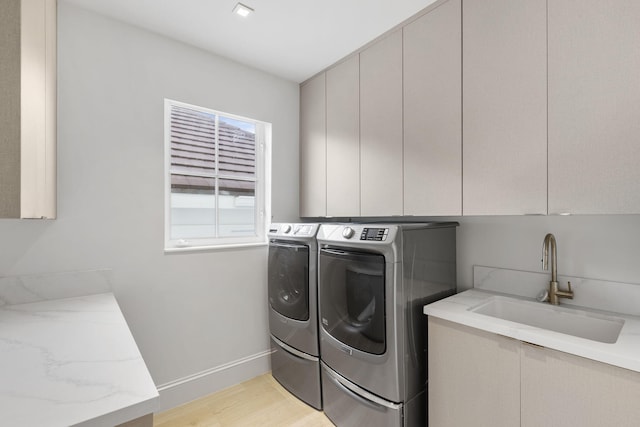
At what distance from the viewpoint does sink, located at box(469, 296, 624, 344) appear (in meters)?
1.30

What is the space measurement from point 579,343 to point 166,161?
2.39 metres

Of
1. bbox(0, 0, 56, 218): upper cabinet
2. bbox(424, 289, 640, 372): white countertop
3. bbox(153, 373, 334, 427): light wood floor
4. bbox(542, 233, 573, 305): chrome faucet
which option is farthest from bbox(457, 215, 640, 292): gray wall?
bbox(0, 0, 56, 218): upper cabinet

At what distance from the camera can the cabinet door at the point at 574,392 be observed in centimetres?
96

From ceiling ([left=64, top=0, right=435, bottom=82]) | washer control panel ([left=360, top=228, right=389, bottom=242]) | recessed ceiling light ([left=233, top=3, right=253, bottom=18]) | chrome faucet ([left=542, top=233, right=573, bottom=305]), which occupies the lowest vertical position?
chrome faucet ([left=542, top=233, right=573, bottom=305])

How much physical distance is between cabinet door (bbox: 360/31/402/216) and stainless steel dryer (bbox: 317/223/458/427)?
1.25 ft

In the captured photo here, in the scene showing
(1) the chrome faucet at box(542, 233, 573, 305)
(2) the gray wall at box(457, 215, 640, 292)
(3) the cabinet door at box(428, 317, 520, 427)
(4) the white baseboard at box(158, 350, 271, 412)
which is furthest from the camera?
(4) the white baseboard at box(158, 350, 271, 412)

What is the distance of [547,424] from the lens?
3.66ft

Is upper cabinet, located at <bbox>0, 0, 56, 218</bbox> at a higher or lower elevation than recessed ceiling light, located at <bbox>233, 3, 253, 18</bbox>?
lower

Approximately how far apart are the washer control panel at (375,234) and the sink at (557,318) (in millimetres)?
574

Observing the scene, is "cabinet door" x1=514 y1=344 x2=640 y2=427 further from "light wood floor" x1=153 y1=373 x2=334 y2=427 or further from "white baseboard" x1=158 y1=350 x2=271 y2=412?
"white baseboard" x1=158 y1=350 x2=271 y2=412

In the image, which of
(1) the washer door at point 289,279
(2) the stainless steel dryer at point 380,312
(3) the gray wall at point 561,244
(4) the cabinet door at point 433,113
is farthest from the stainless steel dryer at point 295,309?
(3) the gray wall at point 561,244

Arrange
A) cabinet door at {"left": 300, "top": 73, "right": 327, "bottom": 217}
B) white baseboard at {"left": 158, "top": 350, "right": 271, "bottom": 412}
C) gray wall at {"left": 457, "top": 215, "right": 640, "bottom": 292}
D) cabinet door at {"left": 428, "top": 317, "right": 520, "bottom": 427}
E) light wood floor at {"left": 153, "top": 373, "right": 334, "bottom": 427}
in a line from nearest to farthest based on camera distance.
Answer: cabinet door at {"left": 428, "top": 317, "right": 520, "bottom": 427} → gray wall at {"left": 457, "top": 215, "right": 640, "bottom": 292} → light wood floor at {"left": 153, "top": 373, "right": 334, "bottom": 427} → white baseboard at {"left": 158, "top": 350, "right": 271, "bottom": 412} → cabinet door at {"left": 300, "top": 73, "right": 327, "bottom": 217}

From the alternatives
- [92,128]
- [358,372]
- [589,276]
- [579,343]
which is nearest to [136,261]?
[92,128]

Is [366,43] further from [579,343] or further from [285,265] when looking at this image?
[579,343]
